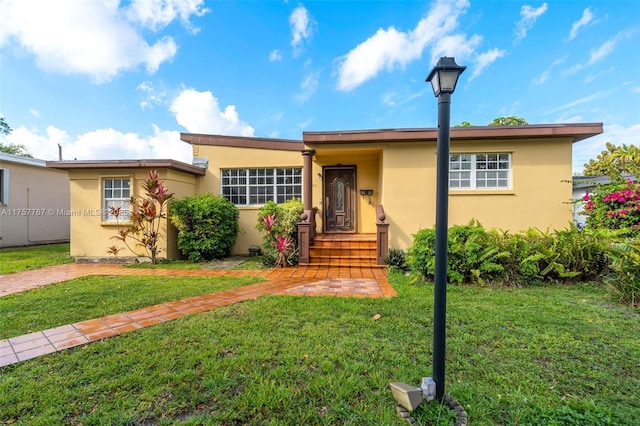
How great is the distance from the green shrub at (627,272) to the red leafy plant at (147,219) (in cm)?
932

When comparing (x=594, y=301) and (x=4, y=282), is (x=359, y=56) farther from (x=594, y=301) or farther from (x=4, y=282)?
(x=4, y=282)

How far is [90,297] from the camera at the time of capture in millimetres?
4355

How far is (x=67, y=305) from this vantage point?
3973 mm

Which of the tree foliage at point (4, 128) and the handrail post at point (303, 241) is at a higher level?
the tree foliage at point (4, 128)

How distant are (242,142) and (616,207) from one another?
1036 cm

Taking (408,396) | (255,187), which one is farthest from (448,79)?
(255,187)

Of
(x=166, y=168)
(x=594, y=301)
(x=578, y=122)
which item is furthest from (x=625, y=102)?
(x=166, y=168)

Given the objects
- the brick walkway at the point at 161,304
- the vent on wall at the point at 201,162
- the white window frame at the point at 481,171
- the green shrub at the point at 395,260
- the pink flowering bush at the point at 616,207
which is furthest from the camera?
the vent on wall at the point at 201,162

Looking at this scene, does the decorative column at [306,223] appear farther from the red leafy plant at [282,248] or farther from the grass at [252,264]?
the grass at [252,264]

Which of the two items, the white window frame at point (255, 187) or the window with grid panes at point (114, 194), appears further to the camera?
the white window frame at point (255, 187)

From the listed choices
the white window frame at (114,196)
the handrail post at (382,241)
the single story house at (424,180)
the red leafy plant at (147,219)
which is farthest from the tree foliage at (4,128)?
the handrail post at (382,241)

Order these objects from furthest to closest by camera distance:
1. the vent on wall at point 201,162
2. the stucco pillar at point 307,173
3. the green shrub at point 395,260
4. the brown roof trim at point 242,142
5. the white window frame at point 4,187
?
the white window frame at point 4,187
the vent on wall at point 201,162
the brown roof trim at point 242,142
the stucco pillar at point 307,173
the green shrub at point 395,260

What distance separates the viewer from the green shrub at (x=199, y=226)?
24.5 feet

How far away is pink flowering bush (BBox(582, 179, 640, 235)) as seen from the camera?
601 cm
